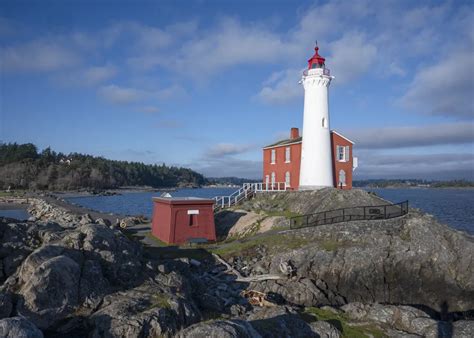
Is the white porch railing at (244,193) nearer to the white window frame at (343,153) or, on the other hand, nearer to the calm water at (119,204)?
the white window frame at (343,153)

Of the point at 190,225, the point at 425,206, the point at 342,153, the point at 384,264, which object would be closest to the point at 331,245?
the point at 384,264

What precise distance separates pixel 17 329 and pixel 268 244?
1508 cm

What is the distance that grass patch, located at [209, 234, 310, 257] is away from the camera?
66.1 ft

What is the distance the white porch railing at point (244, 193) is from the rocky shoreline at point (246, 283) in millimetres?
8400

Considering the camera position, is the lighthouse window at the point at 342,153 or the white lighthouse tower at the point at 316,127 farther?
the lighthouse window at the point at 342,153

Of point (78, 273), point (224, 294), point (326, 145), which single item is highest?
point (326, 145)

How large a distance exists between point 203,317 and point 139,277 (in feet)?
7.77

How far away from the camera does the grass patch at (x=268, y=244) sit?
66.1 feet

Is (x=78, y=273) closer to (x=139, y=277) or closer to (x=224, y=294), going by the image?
(x=139, y=277)

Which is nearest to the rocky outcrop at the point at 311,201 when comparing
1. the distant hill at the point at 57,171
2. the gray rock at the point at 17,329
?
the gray rock at the point at 17,329

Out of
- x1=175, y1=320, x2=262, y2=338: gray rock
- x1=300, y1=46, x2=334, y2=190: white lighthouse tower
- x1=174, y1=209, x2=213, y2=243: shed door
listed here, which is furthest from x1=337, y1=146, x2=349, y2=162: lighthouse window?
x1=175, y1=320, x2=262, y2=338: gray rock

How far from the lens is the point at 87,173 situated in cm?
12481

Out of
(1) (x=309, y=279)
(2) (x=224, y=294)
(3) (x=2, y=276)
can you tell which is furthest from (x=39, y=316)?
(1) (x=309, y=279)

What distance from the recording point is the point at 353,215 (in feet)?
73.7
